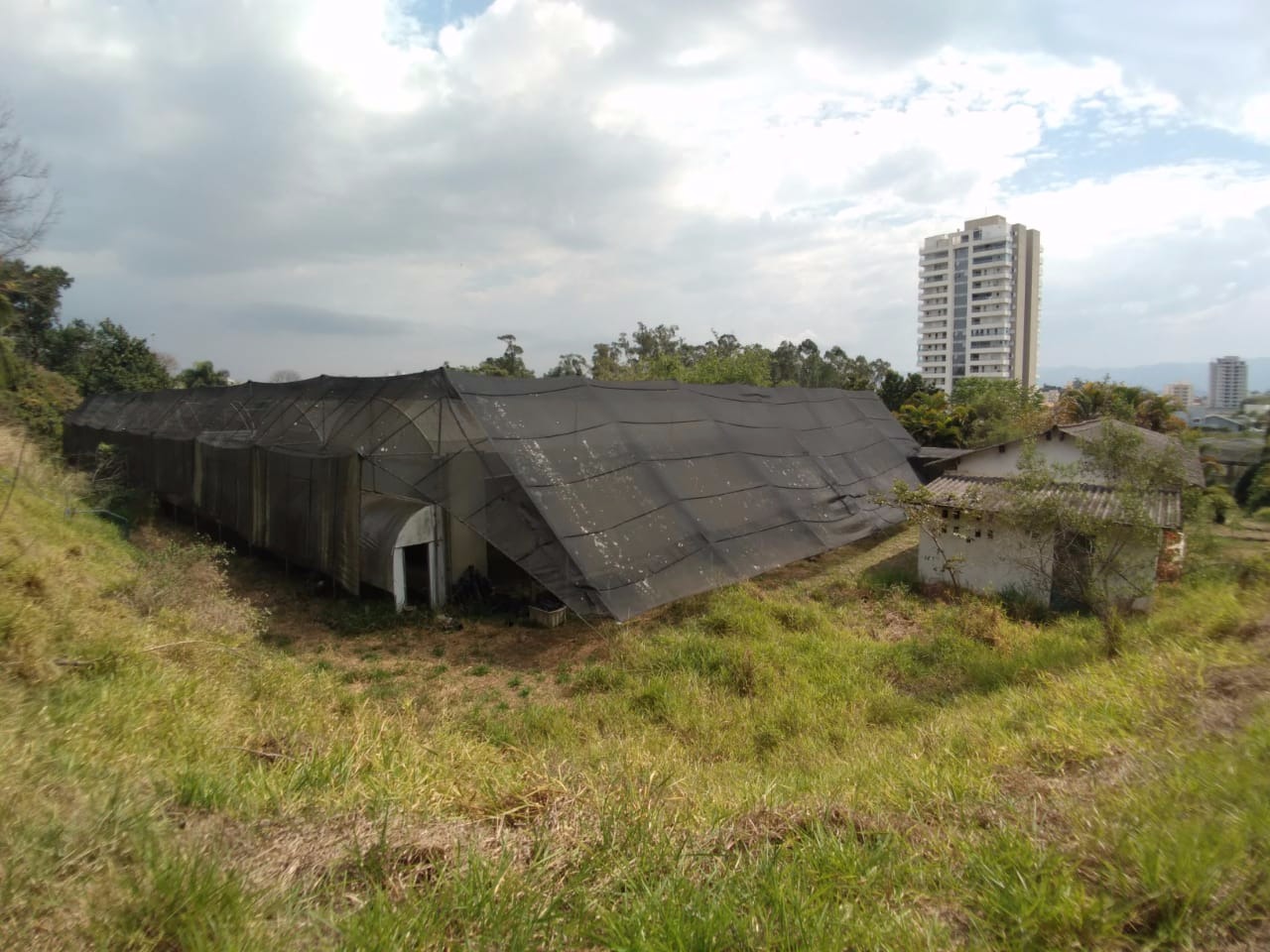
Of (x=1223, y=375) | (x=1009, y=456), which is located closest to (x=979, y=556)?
(x=1009, y=456)

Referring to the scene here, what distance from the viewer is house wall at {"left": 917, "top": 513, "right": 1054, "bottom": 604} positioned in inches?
354

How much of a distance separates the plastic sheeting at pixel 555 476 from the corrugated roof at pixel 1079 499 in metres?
2.18

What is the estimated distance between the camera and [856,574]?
10539mm

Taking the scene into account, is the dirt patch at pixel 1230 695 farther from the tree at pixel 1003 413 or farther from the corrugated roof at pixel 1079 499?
the tree at pixel 1003 413

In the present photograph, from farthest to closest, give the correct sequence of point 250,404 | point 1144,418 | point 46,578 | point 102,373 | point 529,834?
point 102,373 < point 1144,418 < point 250,404 < point 46,578 < point 529,834

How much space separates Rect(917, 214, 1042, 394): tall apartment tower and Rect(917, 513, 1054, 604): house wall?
51779 millimetres

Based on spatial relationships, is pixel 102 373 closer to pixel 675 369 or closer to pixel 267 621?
pixel 675 369

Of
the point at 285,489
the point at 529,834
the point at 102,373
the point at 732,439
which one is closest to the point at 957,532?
Result: the point at 732,439

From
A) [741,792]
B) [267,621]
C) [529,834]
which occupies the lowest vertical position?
[267,621]

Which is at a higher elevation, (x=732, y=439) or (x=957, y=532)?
(x=732, y=439)

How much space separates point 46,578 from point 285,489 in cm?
522

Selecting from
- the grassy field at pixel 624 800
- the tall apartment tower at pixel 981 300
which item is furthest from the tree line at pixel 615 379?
the tall apartment tower at pixel 981 300

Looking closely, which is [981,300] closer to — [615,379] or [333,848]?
[615,379]

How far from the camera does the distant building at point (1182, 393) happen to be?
18375mm
